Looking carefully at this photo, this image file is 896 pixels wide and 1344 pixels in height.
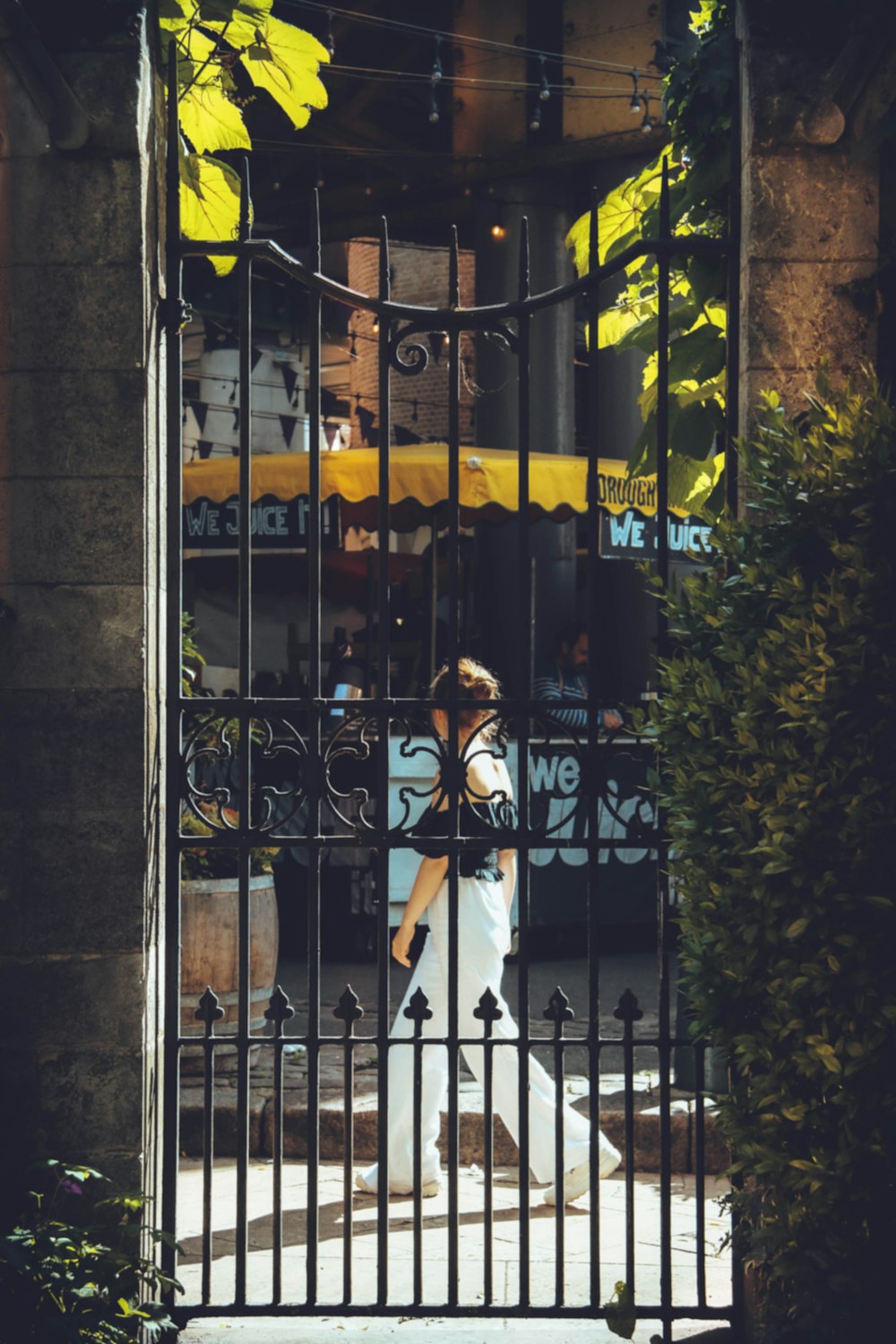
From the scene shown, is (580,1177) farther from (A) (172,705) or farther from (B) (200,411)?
(B) (200,411)

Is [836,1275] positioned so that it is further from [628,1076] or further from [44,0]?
[44,0]

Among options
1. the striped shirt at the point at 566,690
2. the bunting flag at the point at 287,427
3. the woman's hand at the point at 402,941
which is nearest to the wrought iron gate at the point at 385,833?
the woman's hand at the point at 402,941

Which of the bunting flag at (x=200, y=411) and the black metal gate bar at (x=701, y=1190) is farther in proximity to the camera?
the bunting flag at (x=200, y=411)

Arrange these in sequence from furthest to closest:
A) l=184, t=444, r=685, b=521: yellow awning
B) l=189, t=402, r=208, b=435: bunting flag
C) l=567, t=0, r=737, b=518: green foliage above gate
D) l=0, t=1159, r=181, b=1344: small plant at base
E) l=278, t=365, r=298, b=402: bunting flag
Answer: l=278, t=365, r=298, b=402: bunting flag < l=189, t=402, r=208, b=435: bunting flag < l=184, t=444, r=685, b=521: yellow awning < l=567, t=0, r=737, b=518: green foliage above gate < l=0, t=1159, r=181, b=1344: small plant at base

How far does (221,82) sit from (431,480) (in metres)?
5.38

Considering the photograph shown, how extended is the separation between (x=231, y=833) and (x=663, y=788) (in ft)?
3.96

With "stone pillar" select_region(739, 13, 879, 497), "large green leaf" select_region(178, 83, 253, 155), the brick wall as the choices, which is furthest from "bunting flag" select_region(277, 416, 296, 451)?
"stone pillar" select_region(739, 13, 879, 497)

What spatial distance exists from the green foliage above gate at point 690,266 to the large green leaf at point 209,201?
1.07m

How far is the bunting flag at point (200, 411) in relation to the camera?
21.7m

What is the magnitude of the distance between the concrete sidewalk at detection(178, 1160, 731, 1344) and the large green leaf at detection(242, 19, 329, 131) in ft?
10.9

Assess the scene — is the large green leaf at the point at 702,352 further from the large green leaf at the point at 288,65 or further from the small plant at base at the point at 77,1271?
the small plant at base at the point at 77,1271

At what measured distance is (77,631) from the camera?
4047 millimetres

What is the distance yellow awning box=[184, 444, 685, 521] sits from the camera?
961 cm

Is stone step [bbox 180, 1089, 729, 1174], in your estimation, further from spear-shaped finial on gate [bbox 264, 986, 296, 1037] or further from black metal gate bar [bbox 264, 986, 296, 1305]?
spear-shaped finial on gate [bbox 264, 986, 296, 1037]
